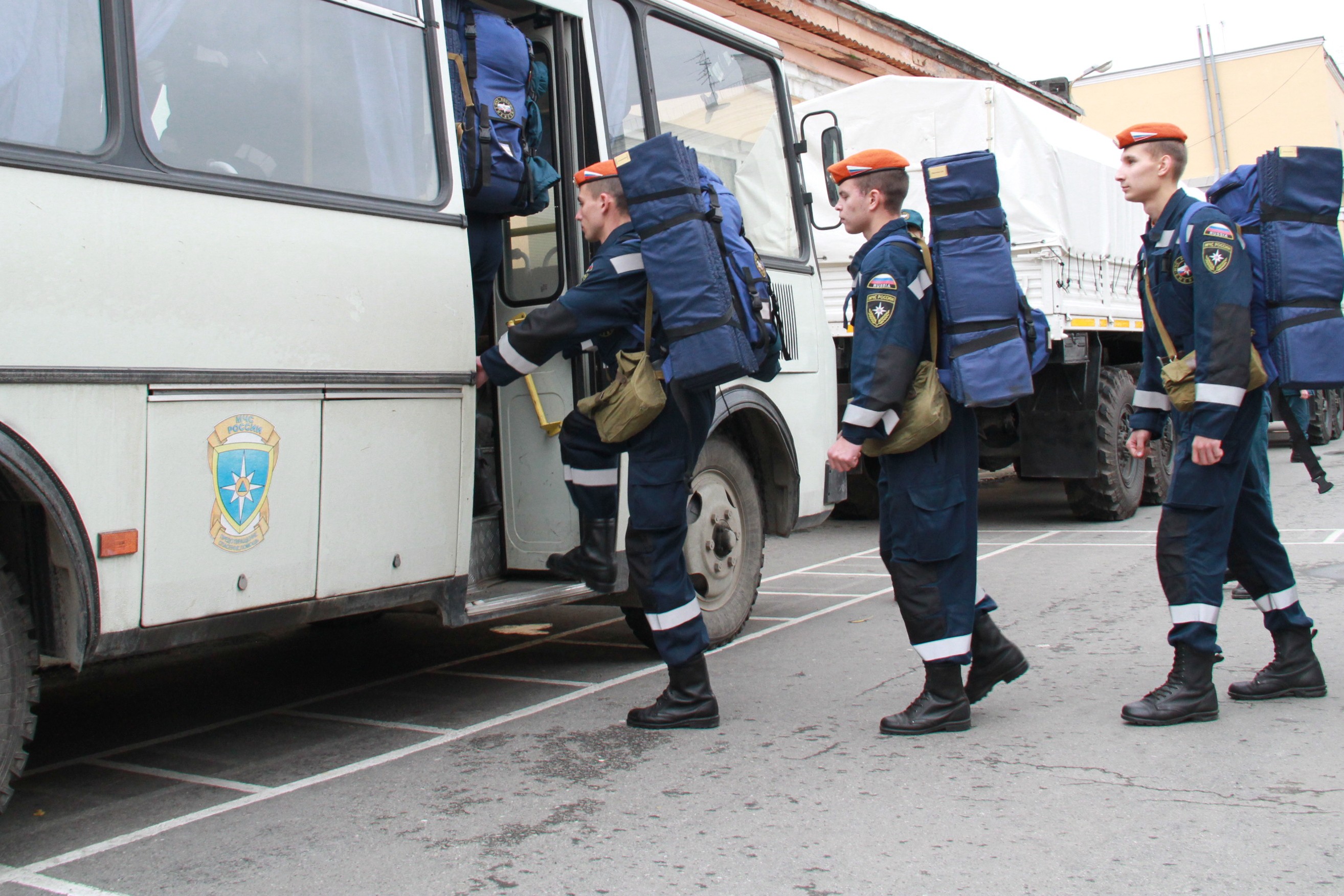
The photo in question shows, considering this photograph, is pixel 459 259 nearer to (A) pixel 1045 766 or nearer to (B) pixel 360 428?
(B) pixel 360 428

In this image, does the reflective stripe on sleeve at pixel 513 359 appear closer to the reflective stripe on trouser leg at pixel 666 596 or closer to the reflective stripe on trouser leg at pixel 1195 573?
the reflective stripe on trouser leg at pixel 666 596

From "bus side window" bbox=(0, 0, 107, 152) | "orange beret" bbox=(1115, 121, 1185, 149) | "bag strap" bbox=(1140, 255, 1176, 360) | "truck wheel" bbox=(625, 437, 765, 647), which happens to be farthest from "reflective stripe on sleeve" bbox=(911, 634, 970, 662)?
"bus side window" bbox=(0, 0, 107, 152)

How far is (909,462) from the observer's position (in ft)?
14.1

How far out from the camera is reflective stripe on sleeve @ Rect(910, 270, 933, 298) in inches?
167

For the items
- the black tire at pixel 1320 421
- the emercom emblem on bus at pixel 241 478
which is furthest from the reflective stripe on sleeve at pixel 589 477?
the black tire at pixel 1320 421

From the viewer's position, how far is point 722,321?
416 centimetres

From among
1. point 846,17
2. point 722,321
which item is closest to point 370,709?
point 722,321

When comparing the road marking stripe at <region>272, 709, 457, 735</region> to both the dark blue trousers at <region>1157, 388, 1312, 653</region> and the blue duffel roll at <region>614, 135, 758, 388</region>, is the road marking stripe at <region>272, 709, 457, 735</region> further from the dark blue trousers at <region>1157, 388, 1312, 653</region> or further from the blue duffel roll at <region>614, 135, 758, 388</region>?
the dark blue trousers at <region>1157, 388, 1312, 653</region>

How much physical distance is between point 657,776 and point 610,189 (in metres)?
1.97

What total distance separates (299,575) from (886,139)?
7.83 meters

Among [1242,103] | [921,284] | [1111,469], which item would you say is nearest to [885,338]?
[921,284]

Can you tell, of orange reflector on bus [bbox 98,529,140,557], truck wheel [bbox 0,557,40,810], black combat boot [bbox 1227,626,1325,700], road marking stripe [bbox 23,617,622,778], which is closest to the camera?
truck wheel [bbox 0,557,40,810]

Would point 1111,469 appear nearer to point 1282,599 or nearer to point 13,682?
point 1282,599

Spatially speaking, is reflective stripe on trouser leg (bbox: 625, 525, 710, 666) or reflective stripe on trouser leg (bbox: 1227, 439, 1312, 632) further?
reflective stripe on trouser leg (bbox: 1227, 439, 1312, 632)
